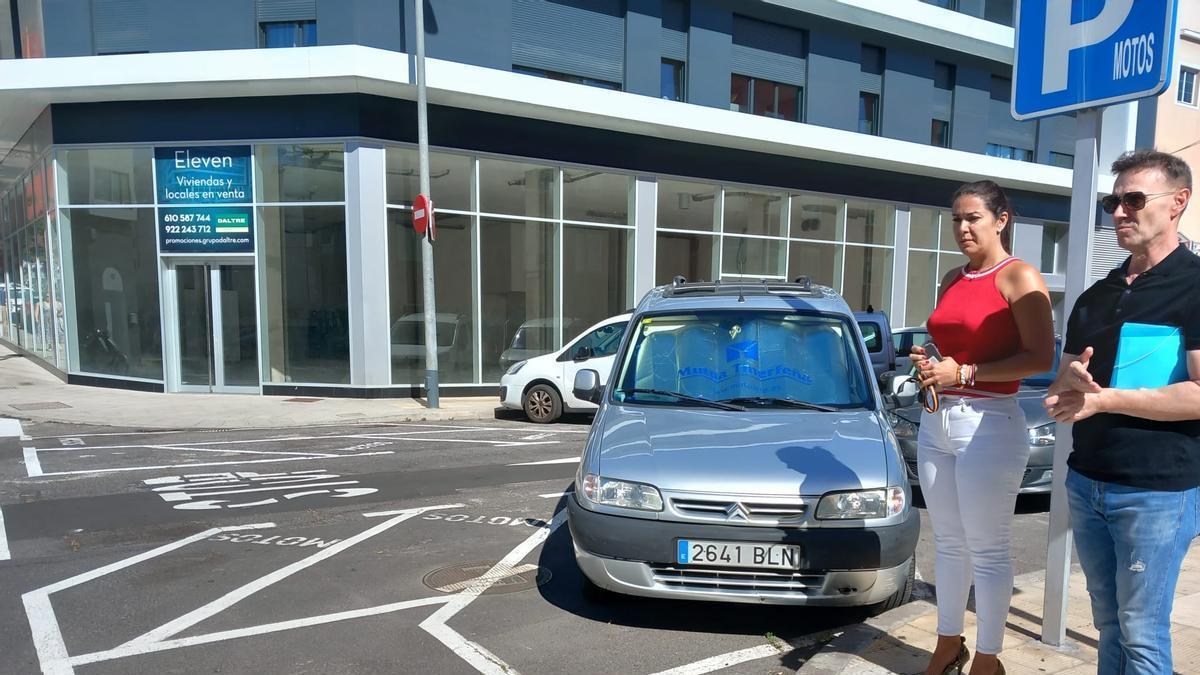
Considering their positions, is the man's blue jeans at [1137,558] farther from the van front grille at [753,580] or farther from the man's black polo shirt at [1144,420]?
the van front grille at [753,580]

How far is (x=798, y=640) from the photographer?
12.4ft

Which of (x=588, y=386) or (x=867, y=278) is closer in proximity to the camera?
(x=588, y=386)

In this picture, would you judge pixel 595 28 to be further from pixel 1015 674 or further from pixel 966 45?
pixel 1015 674

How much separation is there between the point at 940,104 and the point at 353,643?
75.0ft

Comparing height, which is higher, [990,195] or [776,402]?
[990,195]

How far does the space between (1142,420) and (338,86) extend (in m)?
13.5

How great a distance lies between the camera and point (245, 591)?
14.7ft

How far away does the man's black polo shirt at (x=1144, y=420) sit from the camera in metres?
2.26

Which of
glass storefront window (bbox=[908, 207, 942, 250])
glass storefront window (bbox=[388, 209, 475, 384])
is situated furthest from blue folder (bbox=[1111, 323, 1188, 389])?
glass storefront window (bbox=[908, 207, 942, 250])

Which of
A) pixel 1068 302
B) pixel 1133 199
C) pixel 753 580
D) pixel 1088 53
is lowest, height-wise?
pixel 753 580

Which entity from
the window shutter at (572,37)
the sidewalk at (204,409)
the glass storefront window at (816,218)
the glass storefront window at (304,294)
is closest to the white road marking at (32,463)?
the sidewalk at (204,409)

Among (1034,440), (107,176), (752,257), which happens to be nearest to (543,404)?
(1034,440)

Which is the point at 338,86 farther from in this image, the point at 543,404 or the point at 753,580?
the point at 753,580

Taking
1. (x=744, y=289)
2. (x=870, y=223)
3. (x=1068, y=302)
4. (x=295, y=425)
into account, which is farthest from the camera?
(x=870, y=223)
